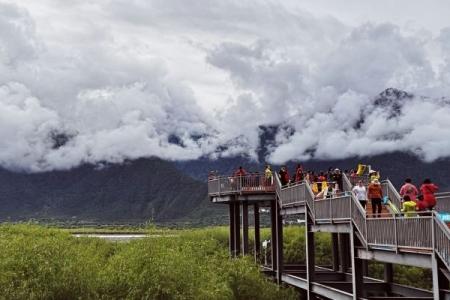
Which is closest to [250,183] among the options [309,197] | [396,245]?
[309,197]

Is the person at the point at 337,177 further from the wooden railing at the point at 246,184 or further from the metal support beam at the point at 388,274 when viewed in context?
the wooden railing at the point at 246,184

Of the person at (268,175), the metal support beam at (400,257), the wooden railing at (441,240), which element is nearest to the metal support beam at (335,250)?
the person at (268,175)

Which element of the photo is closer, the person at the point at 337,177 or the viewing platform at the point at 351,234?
the viewing platform at the point at 351,234

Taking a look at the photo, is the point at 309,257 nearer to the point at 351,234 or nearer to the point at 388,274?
the point at 388,274

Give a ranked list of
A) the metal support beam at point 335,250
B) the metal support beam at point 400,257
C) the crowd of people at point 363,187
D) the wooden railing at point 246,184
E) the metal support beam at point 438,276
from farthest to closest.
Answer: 1. the metal support beam at point 335,250
2. the wooden railing at point 246,184
3. the crowd of people at point 363,187
4. the metal support beam at point 400,257
5. the metal support beam at point 438,276

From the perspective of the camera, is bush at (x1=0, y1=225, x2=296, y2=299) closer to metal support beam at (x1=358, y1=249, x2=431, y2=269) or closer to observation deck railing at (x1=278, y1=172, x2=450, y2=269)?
observation deck railing at (x1=278, y1=172, x2=450, y2=269)

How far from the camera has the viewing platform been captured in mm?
23078

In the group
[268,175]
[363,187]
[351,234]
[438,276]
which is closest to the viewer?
[438,276]

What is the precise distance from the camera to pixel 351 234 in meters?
31.2

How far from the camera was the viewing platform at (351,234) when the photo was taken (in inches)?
909

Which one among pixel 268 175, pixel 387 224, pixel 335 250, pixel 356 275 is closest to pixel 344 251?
pixel 335 250

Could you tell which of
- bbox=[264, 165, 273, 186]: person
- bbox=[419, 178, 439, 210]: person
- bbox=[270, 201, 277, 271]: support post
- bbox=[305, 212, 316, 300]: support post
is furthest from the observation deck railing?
bbox=[270, 201, 277, 271]: support post

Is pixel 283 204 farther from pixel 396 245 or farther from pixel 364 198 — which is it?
pixel 396 245

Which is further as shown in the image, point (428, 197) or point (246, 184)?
point (246, 184)
